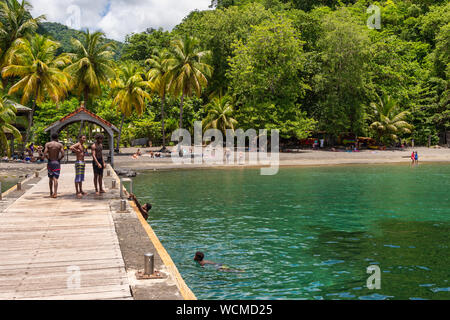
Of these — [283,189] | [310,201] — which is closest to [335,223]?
[310,201]

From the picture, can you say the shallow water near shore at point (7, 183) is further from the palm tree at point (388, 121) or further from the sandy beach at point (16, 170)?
the palm tree at point (388, 121)

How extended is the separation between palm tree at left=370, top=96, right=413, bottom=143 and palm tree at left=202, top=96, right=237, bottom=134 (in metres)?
18.2

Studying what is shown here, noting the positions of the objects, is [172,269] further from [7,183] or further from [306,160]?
[306,160]

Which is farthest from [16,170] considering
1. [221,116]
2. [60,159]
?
[221,116]

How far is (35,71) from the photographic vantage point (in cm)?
3912

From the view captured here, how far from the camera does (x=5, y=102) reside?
119 feet

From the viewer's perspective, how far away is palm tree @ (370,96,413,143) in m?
54.9

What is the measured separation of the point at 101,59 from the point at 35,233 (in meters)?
37.7

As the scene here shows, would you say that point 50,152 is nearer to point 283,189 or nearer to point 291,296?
point 291,296

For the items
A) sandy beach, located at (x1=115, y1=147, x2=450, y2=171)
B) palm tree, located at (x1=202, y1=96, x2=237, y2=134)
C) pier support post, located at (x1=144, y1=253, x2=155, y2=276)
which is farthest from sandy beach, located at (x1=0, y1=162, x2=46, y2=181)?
pier support post, located at (x1=144, y1=253, x2=155, y2=276)

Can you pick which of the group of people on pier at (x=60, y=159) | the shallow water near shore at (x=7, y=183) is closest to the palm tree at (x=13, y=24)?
the shallow water near shore at (x=7, y=183)

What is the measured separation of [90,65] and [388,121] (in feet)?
121

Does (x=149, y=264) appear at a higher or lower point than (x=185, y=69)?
lower

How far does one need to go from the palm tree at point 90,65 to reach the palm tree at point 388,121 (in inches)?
1311
